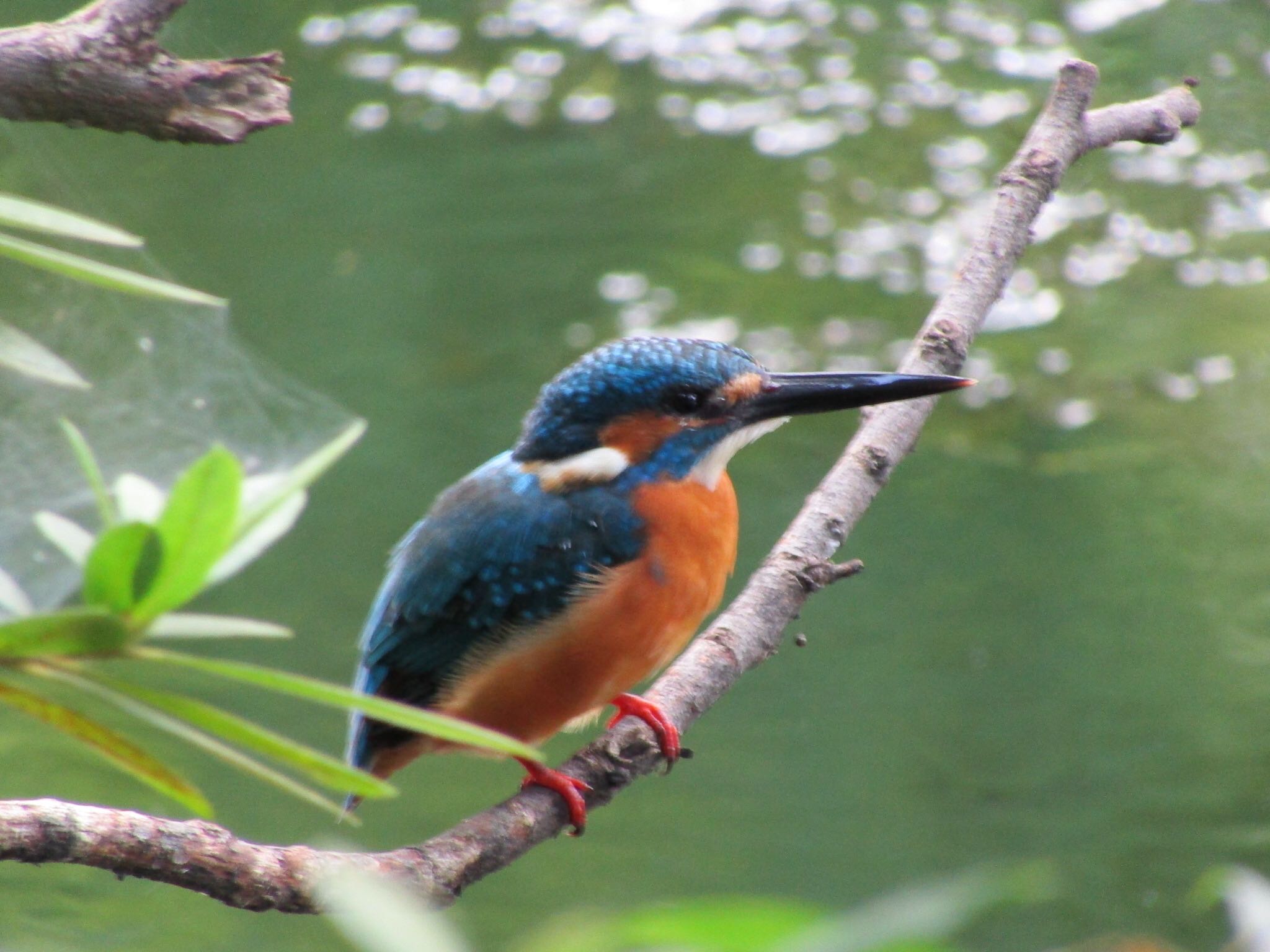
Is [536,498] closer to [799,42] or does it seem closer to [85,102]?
[85,102]

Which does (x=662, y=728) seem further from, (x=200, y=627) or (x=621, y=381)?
(x=200, y=627)

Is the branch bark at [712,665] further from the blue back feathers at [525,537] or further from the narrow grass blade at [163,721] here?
the narrow grass blade at [163,721]

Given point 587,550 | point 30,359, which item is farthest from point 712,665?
point 30,359

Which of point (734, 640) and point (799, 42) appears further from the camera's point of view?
point (799, 42)

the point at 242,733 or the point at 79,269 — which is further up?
the point at 79,269

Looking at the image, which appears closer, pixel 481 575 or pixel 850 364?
pixel 481 575

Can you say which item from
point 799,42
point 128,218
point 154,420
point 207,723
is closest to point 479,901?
point 154,420
